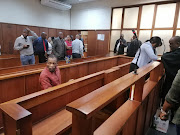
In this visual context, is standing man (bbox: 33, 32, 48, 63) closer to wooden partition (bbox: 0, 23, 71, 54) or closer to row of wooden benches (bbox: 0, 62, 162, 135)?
row of wooden benches (bbox: 0, 62, 162, 135)

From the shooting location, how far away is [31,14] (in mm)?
6652

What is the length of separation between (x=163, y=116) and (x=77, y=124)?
3.45 ft

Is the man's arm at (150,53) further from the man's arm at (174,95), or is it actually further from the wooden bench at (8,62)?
the wooden bench at (8,62)

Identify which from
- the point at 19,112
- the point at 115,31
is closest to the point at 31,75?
the point at 19,112

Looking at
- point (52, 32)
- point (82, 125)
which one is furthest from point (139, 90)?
point (52, 32)

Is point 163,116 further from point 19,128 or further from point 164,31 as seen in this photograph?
point 164,31

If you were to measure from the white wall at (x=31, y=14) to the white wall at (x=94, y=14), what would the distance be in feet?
2.13

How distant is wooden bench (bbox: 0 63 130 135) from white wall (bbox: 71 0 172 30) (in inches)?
234

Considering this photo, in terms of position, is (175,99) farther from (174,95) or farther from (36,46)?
(36,46)

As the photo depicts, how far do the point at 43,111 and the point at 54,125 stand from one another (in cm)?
21

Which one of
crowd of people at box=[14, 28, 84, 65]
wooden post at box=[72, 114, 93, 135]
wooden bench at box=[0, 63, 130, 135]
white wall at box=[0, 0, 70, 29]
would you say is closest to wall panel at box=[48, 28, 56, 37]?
white wall at box=[0, 0, 70, 29]

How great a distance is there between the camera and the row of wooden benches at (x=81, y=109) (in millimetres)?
679

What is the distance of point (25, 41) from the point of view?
12.1 ft

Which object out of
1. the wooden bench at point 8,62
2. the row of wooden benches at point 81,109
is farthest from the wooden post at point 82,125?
the wooden bench at point 8,62
